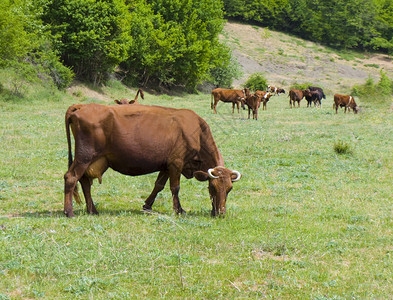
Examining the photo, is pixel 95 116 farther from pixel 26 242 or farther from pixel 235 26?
pixel 235 26

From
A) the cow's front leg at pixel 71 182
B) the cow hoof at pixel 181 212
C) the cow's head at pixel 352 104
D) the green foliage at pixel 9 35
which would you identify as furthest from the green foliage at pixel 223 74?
the cow's front leg at pixel 71 182

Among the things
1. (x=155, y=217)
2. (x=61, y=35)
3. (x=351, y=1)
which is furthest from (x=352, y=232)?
(x=351, y=1)

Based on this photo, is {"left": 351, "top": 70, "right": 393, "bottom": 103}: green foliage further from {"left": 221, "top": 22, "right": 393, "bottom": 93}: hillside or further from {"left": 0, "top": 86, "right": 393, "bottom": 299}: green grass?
{"left": 221, "top": 22, "right": 393, "bottom": 93}: hillside

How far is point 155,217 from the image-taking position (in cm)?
854

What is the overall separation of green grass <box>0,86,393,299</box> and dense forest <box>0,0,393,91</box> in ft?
66.4

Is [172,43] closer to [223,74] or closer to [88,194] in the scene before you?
[223,74]

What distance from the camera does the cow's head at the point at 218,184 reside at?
9070 millimetres

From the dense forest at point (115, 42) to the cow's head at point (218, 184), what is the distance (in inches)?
991

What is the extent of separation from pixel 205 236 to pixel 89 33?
35634 millimetres

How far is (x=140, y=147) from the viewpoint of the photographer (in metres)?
8.93

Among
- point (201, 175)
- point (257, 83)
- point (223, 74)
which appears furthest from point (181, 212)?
point (223, 74)

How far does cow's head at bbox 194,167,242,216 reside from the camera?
29.8 feet

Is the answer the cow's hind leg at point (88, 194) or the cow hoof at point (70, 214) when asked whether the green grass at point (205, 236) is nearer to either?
the cow's hind leg at point (88, 194)

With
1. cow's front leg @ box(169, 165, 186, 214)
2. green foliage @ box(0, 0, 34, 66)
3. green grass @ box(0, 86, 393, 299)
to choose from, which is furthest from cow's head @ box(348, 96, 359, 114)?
cow's front leg @ box(169, 165, 186, 214)
